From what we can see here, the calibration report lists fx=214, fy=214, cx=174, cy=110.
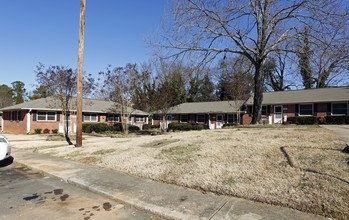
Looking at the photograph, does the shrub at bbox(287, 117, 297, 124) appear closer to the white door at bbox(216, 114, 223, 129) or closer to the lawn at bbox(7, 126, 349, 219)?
the white door at bbox(216, 114, 223, 129)

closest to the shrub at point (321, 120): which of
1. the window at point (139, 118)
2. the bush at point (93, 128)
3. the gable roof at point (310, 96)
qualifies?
the gable roof at point (310, 96)

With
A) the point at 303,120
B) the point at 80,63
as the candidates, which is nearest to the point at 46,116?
the point at 80,63

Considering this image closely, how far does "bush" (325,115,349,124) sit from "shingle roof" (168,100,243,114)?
30.7 feet

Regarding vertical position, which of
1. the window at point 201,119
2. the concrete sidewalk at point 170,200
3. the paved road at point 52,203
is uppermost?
the window at point 201,119

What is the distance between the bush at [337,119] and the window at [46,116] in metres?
29.6

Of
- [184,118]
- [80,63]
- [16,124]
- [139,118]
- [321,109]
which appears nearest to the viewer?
[80,63]

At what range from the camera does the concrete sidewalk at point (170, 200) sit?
11.6 feet

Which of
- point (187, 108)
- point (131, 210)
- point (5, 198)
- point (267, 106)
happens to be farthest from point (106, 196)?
point (187, 108)

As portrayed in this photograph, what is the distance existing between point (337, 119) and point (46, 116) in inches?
1209

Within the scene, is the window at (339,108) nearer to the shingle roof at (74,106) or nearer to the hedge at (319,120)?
the hedge at (319,120)

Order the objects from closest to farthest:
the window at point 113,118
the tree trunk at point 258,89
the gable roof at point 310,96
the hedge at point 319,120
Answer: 1. the tree trunk at point 258,89
2. the hedge at point 319,120
3. the gable roof at point 310,96
4. the window at point 113,118

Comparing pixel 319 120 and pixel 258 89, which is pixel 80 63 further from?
pixel 319 120

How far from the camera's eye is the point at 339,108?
72.6 ft

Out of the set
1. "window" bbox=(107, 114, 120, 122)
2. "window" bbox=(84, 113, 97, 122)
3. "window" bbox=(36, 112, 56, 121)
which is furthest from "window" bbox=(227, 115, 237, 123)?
"window" bbox=(36, 112, 56, 121)
